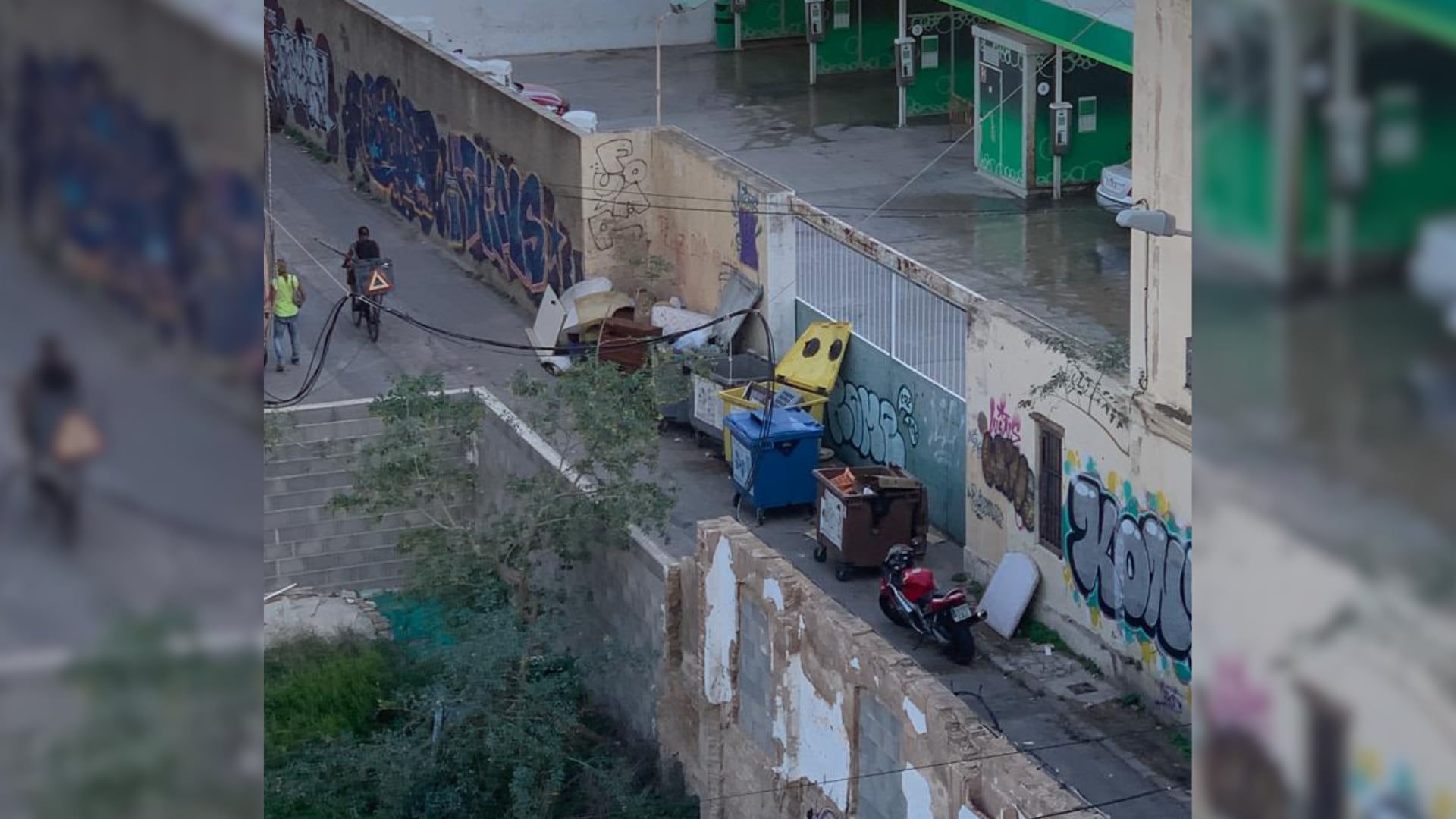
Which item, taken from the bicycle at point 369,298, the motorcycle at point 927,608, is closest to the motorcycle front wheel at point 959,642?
the motorcycle at point 927,608

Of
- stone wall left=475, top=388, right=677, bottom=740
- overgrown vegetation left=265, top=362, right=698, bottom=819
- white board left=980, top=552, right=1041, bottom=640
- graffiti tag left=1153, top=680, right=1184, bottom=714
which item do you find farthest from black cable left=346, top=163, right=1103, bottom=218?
graffiti tag left=1153, top=680, right=1184, bottom=714

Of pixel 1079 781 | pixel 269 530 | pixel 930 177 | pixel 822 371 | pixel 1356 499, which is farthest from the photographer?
pixel 930 177

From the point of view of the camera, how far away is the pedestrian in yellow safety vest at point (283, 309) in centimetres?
2203

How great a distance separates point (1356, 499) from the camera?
1.83 metres

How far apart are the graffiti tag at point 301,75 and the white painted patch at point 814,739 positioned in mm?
20894

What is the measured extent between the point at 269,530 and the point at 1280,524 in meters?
18.6

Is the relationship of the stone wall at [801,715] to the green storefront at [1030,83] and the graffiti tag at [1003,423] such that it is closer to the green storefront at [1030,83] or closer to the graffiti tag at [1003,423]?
the graffiti tag at [1003,423]

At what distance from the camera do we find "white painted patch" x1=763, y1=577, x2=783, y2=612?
46.1 ft

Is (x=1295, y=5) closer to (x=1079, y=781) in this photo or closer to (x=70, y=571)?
(x=70, y=571)

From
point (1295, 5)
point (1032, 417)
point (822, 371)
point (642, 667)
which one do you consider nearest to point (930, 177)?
point (822, 371)

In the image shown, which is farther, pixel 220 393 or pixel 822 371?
pixel 822 371

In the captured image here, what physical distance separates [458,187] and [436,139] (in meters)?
1.05

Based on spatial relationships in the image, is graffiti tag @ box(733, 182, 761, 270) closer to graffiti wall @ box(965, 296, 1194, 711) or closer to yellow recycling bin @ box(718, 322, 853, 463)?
yellow recycling bin @ box(718, 322, 853, 463)

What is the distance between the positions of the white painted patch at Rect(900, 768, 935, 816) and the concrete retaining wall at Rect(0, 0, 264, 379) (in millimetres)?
10532
